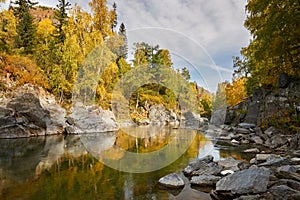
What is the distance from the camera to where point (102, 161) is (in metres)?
7.84

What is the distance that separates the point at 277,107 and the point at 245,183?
9780 millimetres

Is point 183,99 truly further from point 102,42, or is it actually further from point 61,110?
point 61,110

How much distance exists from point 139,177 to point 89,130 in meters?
12.2

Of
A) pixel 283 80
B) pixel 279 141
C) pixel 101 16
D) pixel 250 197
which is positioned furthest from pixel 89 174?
pixel 101 16

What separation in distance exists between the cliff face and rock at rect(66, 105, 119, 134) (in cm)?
1035

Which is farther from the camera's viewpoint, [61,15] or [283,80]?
[61,15]

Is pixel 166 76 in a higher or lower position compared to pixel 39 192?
higher

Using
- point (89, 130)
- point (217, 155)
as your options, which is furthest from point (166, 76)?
point (217, 155)

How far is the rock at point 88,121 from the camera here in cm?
1691

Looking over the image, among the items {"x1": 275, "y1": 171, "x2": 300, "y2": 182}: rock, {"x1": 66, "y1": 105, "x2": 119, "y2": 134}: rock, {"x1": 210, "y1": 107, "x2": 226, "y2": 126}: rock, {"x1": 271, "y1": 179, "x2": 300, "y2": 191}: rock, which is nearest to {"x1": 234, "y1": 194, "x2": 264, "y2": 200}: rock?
{"x1": 271, "y1": 179, "x2": 300, "y2": 191}: rock

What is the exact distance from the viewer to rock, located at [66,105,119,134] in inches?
666

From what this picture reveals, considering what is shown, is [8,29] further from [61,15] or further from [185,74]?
[185,74]

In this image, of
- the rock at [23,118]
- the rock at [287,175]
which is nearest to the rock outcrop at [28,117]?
the rock at [23,118]

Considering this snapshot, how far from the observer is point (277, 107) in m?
12.7
